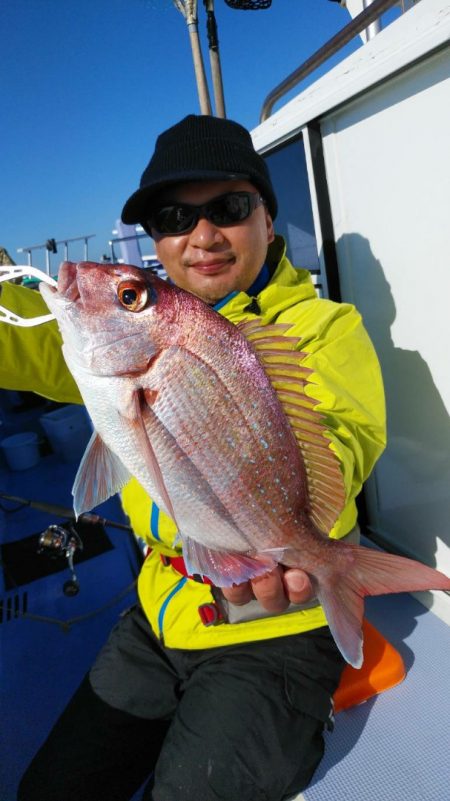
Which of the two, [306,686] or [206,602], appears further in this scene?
[206,602]

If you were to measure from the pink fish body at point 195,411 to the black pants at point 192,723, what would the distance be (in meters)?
0.61

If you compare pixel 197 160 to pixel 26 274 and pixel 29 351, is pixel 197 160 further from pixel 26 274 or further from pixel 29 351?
pixel 29 351

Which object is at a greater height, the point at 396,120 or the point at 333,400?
the point at 396,120

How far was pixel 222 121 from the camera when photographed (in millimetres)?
2361

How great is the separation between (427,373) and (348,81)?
62.5 inches

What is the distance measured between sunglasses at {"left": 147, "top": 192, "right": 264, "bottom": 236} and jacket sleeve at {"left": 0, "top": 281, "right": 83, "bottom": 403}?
0.75 meters

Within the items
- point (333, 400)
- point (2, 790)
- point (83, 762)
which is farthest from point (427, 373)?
point (2, 790)

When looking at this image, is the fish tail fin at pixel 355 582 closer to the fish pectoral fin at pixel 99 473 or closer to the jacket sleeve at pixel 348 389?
the jacket sleeve at pixel 348 389

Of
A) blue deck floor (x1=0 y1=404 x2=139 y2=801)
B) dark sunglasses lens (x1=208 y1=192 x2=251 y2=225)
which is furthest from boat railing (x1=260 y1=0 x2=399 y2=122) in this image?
blue deck floor (x1=0 y1=404 x2=139 y2=801)

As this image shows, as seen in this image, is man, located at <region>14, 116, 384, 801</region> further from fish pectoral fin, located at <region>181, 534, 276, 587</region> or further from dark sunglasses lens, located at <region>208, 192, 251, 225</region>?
fish pectoral fin, located at <region>181, 534, 276, 587</region>

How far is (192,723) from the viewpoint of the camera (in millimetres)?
1709

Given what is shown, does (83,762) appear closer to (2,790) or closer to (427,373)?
(2,790)

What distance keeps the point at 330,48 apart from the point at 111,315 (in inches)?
94.9

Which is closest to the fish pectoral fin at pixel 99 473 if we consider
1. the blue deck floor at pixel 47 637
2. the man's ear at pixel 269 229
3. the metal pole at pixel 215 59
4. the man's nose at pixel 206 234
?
the man's nose at pixel 206 234
